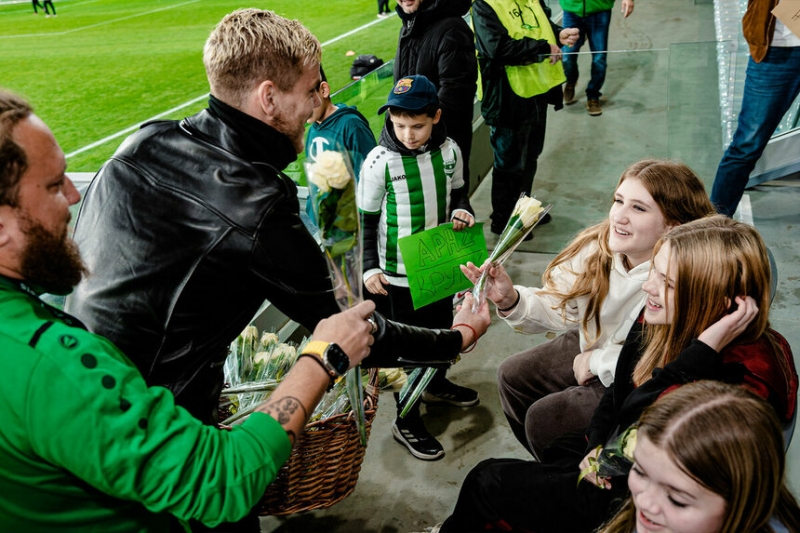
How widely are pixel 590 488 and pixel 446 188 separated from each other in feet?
5.45

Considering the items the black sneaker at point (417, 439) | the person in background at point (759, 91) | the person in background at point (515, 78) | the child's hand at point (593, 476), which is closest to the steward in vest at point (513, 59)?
the person in background at point (515, 78)

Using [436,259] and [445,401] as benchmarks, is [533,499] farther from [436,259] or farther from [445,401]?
[445,401]

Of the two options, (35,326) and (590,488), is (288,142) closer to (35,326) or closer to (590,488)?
(35,326)

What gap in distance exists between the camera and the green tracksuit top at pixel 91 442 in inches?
45.2

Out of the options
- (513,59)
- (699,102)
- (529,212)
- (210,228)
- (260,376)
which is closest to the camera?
(210,228)

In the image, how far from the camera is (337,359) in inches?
60.4

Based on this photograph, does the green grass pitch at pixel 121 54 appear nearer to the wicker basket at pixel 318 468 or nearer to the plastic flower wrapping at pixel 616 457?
the wicker basket at pixel 318 468

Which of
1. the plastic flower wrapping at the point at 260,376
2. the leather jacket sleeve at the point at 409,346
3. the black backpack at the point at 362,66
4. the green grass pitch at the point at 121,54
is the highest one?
the leather jacket sleeve at the point at 409,346

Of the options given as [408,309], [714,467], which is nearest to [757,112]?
[408,309]

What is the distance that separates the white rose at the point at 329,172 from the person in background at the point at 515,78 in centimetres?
281

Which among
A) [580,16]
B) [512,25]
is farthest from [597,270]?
[580,16]

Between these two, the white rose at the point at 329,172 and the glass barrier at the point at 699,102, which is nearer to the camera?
the white rose at the point at 329,172

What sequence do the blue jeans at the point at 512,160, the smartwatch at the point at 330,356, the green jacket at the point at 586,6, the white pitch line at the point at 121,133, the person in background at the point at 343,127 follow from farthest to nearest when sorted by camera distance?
1. the white pitch line at the point at 121,133
2. the green jacket at the point at 586,6
3. the blue jeans at the point at 512,160
4. the person in background at the point at 343,127
5. the smartwatch at the point at 330,356

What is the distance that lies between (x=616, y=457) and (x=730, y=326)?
1.47 feet
